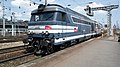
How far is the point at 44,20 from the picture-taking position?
13.7m

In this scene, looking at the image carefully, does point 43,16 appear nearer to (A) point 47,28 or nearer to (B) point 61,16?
(A) point 47,28

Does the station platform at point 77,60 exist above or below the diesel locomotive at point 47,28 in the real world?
below

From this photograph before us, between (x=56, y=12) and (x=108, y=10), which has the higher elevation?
(x=108, y=10)

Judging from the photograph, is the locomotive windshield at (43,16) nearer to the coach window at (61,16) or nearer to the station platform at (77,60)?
the coach window at (61,16)

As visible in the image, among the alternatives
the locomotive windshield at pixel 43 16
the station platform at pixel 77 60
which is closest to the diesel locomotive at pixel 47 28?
the locomotive windshield at pixel 43 16

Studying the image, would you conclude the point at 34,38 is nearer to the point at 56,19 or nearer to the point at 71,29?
the point at 56,19

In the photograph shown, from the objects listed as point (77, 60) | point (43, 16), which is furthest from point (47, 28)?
point (77, 60)

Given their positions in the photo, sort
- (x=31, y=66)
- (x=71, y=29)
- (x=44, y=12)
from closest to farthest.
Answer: (x=31, y=66), (x=44, y=12), (x=71, y=29)

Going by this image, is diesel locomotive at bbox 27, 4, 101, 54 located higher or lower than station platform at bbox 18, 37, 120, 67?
higher

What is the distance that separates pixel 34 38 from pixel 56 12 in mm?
2348

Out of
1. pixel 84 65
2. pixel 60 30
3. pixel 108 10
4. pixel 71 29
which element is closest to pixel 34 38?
pixel 60 30

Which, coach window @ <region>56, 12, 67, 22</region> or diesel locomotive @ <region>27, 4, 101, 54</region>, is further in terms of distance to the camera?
coach window @ <region>56, 12, 67, 22</region>

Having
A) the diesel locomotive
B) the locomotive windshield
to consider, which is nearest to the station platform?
the diesel locomotive

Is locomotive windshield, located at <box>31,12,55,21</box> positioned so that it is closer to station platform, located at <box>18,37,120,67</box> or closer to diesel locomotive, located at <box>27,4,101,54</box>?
diesel locomotive, located at <box>27,4,101,54</box>
